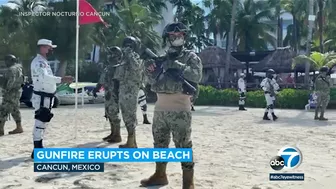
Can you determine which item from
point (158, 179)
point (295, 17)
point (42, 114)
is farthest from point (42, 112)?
point (295, 17)

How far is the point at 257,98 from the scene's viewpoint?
2142cm

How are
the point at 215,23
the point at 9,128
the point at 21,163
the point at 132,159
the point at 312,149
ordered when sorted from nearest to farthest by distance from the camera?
the point at 132,159
the point at 21,163
the point at 312,149
the point at 9,128
the point at 215,23

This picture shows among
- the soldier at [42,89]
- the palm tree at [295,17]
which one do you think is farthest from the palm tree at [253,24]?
the soldier at [42,89]

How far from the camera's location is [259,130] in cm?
1040

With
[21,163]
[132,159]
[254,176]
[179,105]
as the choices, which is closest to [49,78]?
[21,163]

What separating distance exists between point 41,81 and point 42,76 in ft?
0.24

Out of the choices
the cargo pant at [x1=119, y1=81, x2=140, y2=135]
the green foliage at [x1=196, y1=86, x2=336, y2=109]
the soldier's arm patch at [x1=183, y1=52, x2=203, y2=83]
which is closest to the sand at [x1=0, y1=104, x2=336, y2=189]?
the cargo pant at [x1=119, y1=81, x2=140, y2=135]

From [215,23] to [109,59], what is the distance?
117ft

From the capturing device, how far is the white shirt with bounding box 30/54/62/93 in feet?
19.6

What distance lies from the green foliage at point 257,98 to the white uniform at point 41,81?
16.0 meters

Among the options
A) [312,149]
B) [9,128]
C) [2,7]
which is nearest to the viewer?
[312,149]

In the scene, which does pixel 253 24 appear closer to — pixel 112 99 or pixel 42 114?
pixel 112 99

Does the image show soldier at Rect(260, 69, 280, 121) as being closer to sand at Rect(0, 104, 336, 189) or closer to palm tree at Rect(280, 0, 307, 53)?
sand at Rect(0, 104, 336, 189)

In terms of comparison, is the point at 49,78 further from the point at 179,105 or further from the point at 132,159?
the point at 179,105
